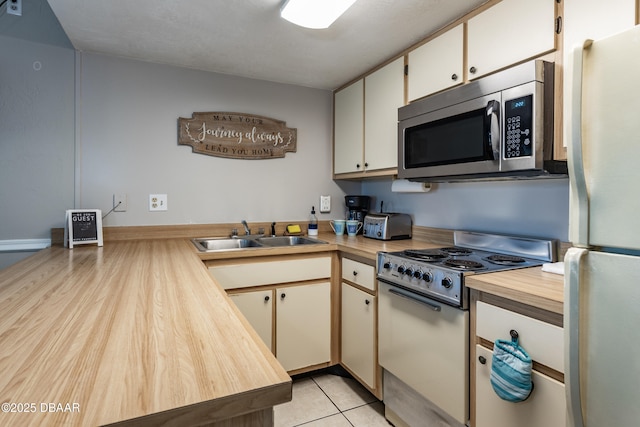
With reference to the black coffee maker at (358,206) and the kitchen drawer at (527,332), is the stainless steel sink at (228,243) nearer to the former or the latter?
the black coffee maker at (358,206)

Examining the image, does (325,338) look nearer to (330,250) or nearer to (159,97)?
(330,250)

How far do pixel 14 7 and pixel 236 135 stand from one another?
142cm

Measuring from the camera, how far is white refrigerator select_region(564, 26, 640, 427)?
74cm

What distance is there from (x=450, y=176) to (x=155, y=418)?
1645 millimetres

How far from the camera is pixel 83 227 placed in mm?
2012

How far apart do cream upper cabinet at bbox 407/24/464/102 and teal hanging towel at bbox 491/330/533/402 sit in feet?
4.14

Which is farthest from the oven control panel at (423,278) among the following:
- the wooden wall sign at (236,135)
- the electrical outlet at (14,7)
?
the electrical outlet at (14,7)

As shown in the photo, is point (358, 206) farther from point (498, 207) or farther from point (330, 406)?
point (330, 406)

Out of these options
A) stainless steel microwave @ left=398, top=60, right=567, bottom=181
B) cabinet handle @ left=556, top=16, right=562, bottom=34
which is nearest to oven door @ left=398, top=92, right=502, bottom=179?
stainless steel microwave @ left=398, top=60, right=567, bottom=181

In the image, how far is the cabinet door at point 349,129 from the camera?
2.49 m

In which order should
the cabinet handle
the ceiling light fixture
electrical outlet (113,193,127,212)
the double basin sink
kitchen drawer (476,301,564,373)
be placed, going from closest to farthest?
kitchen drawer (476,301,564,373), the cabinet handle, the ceiling light fixture, electrical outlet (113,193,127,212), the double basin sink

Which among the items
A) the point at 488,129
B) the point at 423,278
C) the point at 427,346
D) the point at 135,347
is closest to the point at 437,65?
the point at 488,129

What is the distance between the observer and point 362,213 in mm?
2791

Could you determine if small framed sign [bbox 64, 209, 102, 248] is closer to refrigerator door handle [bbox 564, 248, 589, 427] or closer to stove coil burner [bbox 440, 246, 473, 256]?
stove coil burner [bbox 440, 246, 473, 256]
